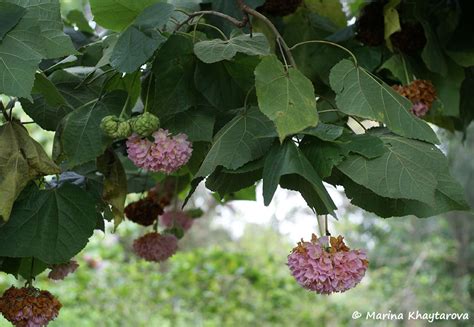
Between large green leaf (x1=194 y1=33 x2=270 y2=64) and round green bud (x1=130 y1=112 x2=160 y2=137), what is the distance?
0.10 meters

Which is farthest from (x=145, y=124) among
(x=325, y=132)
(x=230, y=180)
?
(x=325, y=132)

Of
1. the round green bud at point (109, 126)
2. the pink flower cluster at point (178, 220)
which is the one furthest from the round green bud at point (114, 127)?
the pink flower cluster at point (178, 220)

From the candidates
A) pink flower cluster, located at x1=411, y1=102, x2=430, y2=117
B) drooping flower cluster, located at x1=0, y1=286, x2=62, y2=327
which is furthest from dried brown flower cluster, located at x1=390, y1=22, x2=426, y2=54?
drooping flower cluster, located at x1=0, y1=286, x2=62, y2=327

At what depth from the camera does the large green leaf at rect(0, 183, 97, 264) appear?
949 mm

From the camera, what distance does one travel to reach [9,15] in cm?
87

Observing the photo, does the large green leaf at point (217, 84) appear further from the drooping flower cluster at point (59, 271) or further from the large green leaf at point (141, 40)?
the drooping flower cluster at point (59, 271)

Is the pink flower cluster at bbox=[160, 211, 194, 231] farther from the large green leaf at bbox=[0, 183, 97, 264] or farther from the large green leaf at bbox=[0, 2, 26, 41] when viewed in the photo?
the large green leaf at bbox=[0, 2, 26, 41]

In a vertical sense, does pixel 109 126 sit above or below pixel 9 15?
below

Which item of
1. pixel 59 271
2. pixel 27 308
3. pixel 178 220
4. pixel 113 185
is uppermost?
pixel 113 185

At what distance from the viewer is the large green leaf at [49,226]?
0.95 metres

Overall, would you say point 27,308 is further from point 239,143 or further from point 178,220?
point 178,220

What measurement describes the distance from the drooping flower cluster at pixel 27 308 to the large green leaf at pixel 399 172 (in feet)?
1.61

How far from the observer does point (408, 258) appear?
17.2 feet

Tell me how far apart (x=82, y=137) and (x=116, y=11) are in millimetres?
181
